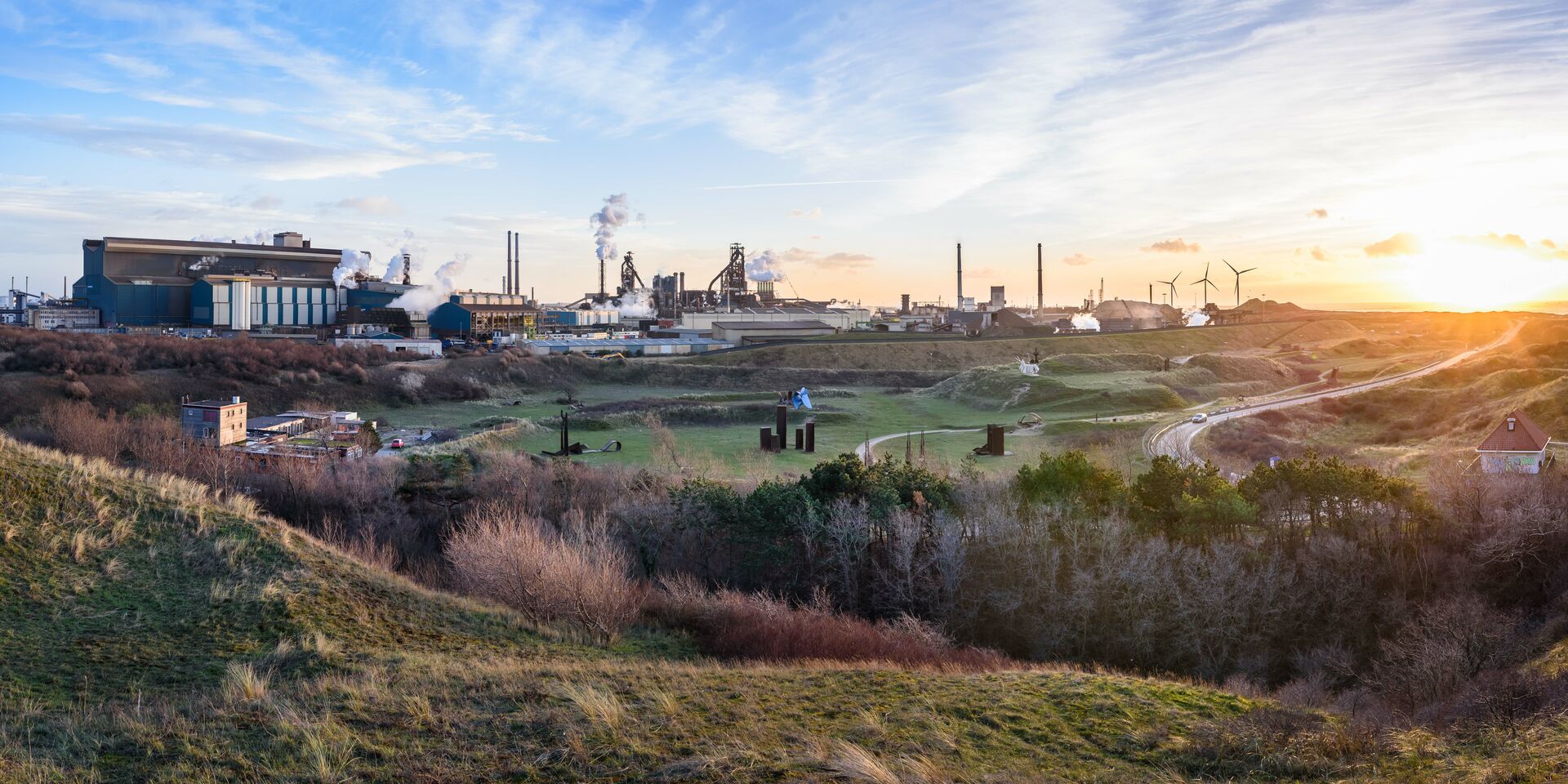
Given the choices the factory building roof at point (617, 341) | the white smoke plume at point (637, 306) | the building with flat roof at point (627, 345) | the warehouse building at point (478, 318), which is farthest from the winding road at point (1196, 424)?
the white smoke plume at point (637, 306)

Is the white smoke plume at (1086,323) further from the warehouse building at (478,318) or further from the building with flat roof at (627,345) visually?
the warehouse building at (478,318)

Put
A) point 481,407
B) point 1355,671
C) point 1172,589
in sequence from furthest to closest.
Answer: point 481,407 → point 1172,589 → point 1355,671

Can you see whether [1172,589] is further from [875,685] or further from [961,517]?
[875,685]

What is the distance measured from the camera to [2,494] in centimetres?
1354

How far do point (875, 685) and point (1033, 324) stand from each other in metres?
84.9

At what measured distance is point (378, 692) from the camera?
31.7 ft

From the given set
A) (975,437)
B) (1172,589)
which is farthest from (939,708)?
(975,437)

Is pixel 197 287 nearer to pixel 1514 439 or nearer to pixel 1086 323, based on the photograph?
pixel 1514 439

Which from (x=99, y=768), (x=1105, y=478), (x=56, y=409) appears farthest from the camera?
(x=56, y=409)

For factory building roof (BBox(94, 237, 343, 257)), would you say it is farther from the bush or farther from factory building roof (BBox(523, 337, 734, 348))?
the bush

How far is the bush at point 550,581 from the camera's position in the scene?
14.3 m

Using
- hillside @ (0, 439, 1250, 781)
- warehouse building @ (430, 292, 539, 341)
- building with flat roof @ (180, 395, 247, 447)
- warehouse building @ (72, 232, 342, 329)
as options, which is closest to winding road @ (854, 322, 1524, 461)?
hillside @ (0, 439, 1250, 781)

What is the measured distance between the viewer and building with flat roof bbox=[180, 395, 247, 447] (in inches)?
1237

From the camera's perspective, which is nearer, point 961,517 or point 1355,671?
point 1355,671
